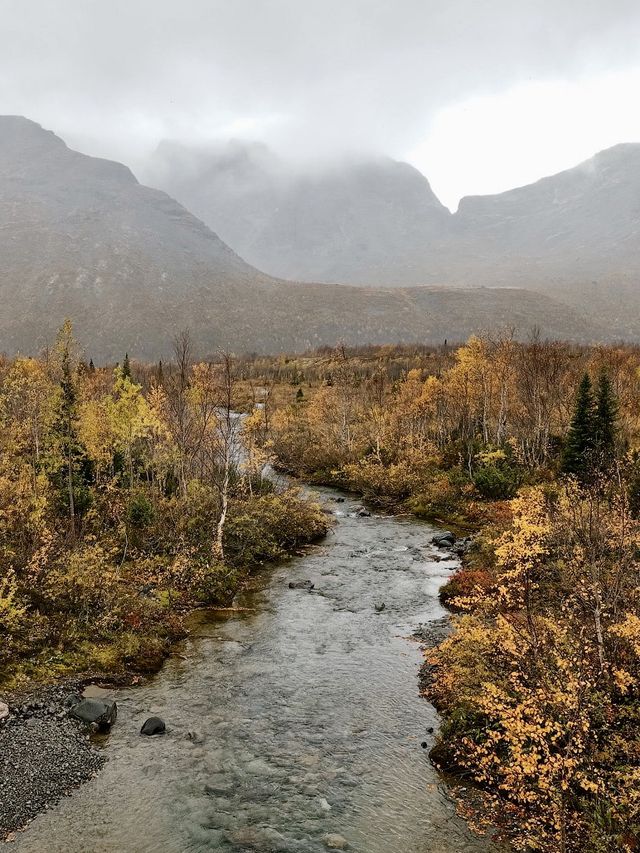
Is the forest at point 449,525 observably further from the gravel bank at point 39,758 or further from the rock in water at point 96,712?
the rock in water at point 96,712

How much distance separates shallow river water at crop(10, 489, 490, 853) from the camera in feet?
41.3

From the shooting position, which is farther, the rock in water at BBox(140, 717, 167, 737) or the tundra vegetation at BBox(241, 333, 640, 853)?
the rock in water at BBox(140, 717, 167, 737)

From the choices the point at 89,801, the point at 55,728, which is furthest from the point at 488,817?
the point at 55,728

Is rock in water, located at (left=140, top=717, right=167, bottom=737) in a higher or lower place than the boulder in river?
higher

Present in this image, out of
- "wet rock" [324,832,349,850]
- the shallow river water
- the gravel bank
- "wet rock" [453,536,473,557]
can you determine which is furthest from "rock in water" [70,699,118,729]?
"wet rock" [453,536,473,557]

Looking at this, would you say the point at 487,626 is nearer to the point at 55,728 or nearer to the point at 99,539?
the point at 55,728

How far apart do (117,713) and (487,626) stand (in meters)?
11.7

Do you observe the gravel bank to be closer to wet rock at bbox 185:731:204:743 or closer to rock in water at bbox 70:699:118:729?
rock in water at bbox 70:699:118:729

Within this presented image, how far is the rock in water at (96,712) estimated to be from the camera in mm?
16281

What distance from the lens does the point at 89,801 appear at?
43.9 feet

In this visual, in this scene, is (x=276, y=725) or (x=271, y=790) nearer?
(x=271, y=790)

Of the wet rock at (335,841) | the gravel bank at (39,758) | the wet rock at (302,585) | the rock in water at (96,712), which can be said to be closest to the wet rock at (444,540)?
the wet rock at (302,585)

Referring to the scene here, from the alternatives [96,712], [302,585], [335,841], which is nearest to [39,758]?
[96,712]

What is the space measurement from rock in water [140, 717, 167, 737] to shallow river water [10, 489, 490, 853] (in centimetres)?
26
